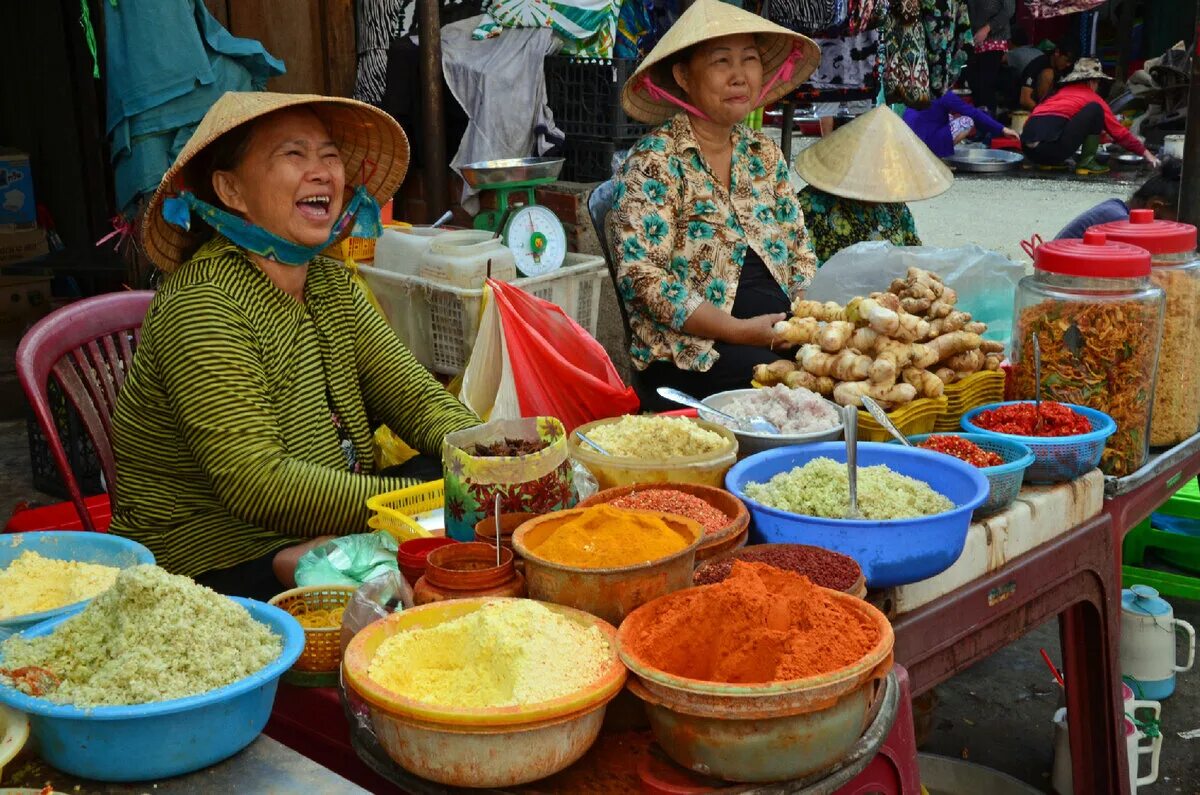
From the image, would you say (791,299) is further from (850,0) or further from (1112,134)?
(1112,134)

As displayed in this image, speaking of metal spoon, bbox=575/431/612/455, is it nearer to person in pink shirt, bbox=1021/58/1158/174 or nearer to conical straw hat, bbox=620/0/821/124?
conical straw hat, bbox=620/0/821/124

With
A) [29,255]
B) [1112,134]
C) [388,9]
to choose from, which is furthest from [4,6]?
[1112,134]

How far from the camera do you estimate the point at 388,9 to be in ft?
17.2

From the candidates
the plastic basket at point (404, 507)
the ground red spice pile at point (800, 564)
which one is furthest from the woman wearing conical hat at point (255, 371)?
the ground red spice pile at point (800, 564)

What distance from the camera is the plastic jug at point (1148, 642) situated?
3096 mm

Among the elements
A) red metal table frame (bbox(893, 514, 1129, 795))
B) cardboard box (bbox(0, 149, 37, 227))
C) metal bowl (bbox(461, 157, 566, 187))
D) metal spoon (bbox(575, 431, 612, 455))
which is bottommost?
red metal table frame (bbox(893, 514, 1129, 795))

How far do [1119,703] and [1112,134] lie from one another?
415 inches

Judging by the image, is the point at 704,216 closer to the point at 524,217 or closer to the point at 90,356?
the point at 524,217

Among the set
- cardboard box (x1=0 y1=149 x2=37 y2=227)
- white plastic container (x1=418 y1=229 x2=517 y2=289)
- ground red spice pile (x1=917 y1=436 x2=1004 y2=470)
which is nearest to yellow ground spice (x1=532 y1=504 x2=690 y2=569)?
ground red spice pile (x1=917 y1=436 x2=1004 y2=470)

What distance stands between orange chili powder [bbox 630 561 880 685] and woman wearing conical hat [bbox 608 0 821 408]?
218 centimetres

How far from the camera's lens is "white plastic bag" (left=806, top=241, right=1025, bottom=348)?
361 centimetres

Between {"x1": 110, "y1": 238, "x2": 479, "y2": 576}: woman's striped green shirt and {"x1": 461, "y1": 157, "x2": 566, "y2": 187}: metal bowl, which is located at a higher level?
{"x1": 461, "y1": 157, "x2": 566, "y2": 187}: metal bowl

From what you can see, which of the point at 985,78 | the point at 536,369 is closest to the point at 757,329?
the point at 536,369

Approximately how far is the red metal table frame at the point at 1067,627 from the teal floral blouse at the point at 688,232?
152cm
